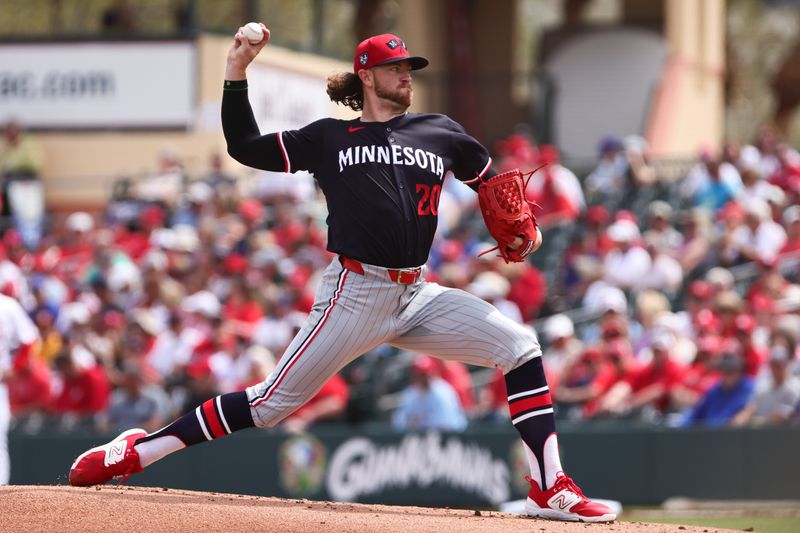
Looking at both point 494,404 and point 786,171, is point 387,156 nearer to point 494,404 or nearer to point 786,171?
point 494,404

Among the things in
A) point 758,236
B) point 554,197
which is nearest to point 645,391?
point 758,236

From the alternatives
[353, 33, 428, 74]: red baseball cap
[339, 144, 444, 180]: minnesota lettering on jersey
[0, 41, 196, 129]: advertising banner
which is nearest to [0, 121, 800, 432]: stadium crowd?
[0, 41, 196, 129]: advertising banner

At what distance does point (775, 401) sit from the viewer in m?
11.4

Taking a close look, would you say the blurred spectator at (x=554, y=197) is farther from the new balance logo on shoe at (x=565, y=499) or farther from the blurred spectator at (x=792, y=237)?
the new balance logo on shoe at (x=565, y=499)

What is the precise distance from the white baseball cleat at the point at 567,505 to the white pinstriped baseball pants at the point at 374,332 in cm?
56

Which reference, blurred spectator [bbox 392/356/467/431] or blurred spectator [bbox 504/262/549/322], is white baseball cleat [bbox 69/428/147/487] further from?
blurred spectator [bbox 504/262/549/322]

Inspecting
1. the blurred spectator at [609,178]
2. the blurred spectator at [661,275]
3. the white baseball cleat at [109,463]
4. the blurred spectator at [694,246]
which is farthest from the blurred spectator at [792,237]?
the white baseball cleat at [109,463]

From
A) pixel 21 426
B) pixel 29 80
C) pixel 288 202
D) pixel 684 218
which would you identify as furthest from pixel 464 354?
pixel 29 80

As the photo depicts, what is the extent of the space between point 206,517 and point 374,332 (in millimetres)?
1038

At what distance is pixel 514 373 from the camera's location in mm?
6379

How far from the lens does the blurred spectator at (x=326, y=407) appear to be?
12.3 meters

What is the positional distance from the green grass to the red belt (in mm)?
3965

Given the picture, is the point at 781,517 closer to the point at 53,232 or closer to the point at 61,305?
the point at 61,305

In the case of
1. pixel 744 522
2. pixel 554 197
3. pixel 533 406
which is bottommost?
pixel 744 522
